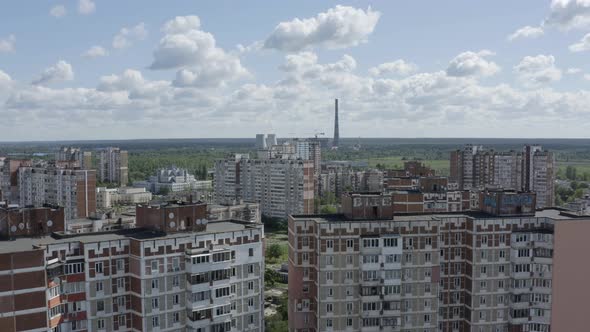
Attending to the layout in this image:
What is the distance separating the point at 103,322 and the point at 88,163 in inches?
4064

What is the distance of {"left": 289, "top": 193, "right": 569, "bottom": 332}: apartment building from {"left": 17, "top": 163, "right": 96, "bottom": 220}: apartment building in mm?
48534

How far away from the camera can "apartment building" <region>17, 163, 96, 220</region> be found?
75812 mm

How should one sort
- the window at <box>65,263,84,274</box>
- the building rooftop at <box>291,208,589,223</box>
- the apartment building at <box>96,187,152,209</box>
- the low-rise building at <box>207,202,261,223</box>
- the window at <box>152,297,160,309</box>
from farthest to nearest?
1. the apartment building at <box>96,187,152,209</box>
2. the low-rise building at <box>207,202,261,223</box>
3. the building rooftop at <box>291,208,589,223</box>
4. the window at <box>152,297,160,309</box>
5. the window at <box>65,263,84,274</box>

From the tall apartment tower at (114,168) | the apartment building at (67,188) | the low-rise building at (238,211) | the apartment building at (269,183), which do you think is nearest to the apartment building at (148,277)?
the low-rise building at (238,211)

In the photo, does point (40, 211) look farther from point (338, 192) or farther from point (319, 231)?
point (338, 192)

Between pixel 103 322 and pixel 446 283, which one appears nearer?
pixel 103 322

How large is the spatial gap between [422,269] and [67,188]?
56346mm

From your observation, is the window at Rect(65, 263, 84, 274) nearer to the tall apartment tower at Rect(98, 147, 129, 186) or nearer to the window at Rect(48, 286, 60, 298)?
the window at Rect(48, 286, 60, 298)

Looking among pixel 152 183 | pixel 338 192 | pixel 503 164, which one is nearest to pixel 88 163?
pixel 152 183

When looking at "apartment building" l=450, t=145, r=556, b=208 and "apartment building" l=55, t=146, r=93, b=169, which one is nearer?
"apartment building" l=450, t=145, r=556, b=208

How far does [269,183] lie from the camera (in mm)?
95312

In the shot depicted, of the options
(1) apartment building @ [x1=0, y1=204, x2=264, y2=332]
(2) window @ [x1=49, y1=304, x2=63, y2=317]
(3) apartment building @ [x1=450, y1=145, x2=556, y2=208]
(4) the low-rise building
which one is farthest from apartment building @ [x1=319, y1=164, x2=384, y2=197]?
(2) window @ [x1=49, y1=304, x2=63, y2=317]

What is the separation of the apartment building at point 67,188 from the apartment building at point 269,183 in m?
19.5

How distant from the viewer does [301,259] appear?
3241cm
